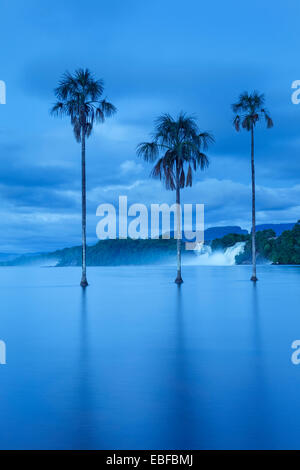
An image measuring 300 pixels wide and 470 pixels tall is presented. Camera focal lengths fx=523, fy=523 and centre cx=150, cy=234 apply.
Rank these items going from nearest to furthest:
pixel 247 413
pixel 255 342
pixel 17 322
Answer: pixel 247 413 < pixel 255 342 < pixel 17 322

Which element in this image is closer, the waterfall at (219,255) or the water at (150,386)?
the water at (150,386)

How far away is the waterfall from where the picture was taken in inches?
6427

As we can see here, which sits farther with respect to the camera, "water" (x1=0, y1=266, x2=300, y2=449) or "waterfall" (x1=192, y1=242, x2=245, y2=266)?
"waterfall" (x1=192, y1=242, x2=245, y2=266)

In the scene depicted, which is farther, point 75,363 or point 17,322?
point 17,322

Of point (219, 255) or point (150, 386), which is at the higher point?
point (219, 255)

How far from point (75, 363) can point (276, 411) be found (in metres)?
4.48

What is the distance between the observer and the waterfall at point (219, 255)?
163250 mm

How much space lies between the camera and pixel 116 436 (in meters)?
5.48

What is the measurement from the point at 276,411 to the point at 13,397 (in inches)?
136

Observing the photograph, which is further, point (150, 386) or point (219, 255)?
point (219, 255)

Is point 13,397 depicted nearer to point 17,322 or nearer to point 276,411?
point 276,411

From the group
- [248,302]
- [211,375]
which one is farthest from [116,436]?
[248,302]

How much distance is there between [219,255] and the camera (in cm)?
18662
